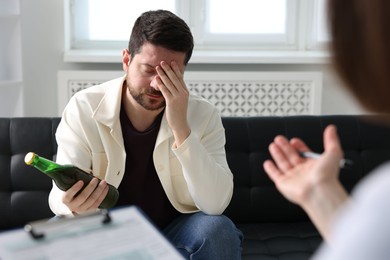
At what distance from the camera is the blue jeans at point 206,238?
5.38ft

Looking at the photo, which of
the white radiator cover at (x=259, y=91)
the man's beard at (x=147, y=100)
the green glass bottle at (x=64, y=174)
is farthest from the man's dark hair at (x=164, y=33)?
the white radiator cover at (x=259, y=91)

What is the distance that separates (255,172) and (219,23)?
1.28 metres

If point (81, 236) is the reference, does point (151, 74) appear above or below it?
above

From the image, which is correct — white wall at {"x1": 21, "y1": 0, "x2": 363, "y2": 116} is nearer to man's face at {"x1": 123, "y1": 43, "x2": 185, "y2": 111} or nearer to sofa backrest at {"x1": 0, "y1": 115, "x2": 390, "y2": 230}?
sofa backrest at {"x1": 0, "y1": 115, "x2": 390, "y2": 230}

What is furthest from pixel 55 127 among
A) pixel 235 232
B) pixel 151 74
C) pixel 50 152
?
pixel 235 232

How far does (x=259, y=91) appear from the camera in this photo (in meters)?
3.04

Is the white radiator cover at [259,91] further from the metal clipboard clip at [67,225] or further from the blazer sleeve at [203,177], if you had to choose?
the metal clipboard clip at [67,225]

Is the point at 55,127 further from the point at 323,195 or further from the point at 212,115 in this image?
the point at 323,195

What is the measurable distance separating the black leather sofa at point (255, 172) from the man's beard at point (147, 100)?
1.35ft

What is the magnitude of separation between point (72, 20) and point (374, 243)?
2714 millimetres

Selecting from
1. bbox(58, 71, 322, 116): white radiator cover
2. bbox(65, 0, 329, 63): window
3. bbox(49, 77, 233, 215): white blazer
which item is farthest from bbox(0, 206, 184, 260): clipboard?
bbox(65, 0, 329, 63): window

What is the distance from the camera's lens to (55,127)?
209 centimetres

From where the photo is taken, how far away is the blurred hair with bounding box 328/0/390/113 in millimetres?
603

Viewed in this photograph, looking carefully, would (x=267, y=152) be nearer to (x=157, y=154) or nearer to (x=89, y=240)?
(x=157, y=154)
